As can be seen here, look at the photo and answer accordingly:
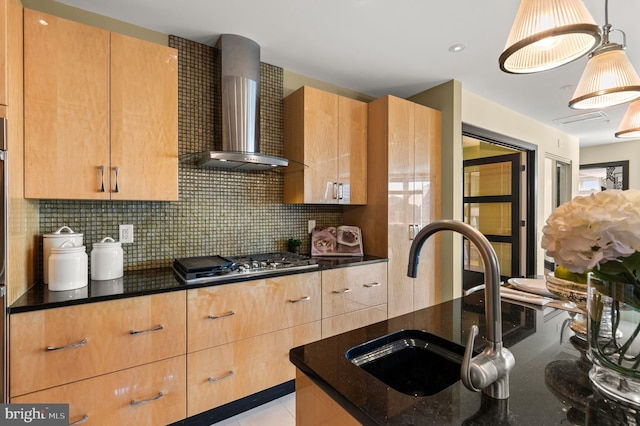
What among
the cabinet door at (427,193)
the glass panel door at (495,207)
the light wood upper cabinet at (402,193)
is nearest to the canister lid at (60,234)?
the light wood upper cabinet at (402,193)

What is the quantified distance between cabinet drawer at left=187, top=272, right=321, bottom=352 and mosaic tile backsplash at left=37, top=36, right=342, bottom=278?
0.64 metres

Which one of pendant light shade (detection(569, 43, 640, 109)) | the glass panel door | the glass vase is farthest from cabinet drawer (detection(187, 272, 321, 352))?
the glass panel door

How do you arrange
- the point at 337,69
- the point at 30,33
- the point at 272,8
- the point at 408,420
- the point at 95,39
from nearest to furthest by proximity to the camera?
the point at 408,420 → the point at 30,33 → the point at 95,39 → the point at 272,8 → the point at 337,69

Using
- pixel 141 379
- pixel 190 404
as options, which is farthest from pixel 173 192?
pixel 190 404

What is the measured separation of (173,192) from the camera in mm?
1945

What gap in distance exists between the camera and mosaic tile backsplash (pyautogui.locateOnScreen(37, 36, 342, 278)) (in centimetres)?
199

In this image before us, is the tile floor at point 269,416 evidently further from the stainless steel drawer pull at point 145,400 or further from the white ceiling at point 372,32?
the white ceiling at point 372,32

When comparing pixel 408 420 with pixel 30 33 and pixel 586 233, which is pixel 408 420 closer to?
pixel 586 233

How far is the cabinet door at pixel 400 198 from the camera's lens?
2709 millimetres

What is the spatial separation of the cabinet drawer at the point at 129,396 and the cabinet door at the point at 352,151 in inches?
70.9

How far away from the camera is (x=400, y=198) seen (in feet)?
9.09

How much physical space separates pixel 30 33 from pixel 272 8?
4.26ft

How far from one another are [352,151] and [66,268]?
2223 millimetres

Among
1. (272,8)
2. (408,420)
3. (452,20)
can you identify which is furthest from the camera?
(452,20)
